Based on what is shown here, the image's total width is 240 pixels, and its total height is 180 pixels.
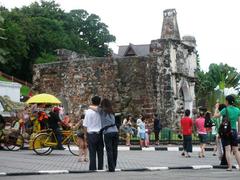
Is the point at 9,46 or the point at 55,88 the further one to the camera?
the point at 9,46

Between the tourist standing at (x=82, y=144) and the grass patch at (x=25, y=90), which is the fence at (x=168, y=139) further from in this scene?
the grass patch at (x=25, y=90)

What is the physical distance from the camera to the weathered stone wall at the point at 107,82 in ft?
110

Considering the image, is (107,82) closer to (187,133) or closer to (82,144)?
(187,133)

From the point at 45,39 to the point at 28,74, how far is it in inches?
205

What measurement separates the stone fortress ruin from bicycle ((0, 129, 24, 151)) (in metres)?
13.5

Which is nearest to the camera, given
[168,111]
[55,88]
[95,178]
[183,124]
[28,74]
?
[95,178]

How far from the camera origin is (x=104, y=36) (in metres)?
81.5

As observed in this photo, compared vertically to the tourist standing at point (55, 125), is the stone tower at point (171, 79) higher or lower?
higher

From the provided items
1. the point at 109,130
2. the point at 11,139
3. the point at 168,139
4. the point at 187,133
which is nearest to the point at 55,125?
the point at 11,139

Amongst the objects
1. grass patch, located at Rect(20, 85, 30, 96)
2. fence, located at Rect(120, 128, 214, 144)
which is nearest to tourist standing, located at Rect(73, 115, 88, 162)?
fence, located at Rect(120, 128, 214, 144)

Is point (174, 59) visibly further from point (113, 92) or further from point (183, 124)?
point (183, 124)

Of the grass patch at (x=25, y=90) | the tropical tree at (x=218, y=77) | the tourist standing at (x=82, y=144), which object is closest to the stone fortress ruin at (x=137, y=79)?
the tourist standing at (x=82, y=144)

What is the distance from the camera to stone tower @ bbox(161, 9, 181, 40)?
3572 cm

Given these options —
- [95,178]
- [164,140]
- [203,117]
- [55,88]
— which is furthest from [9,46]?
[95,178]
